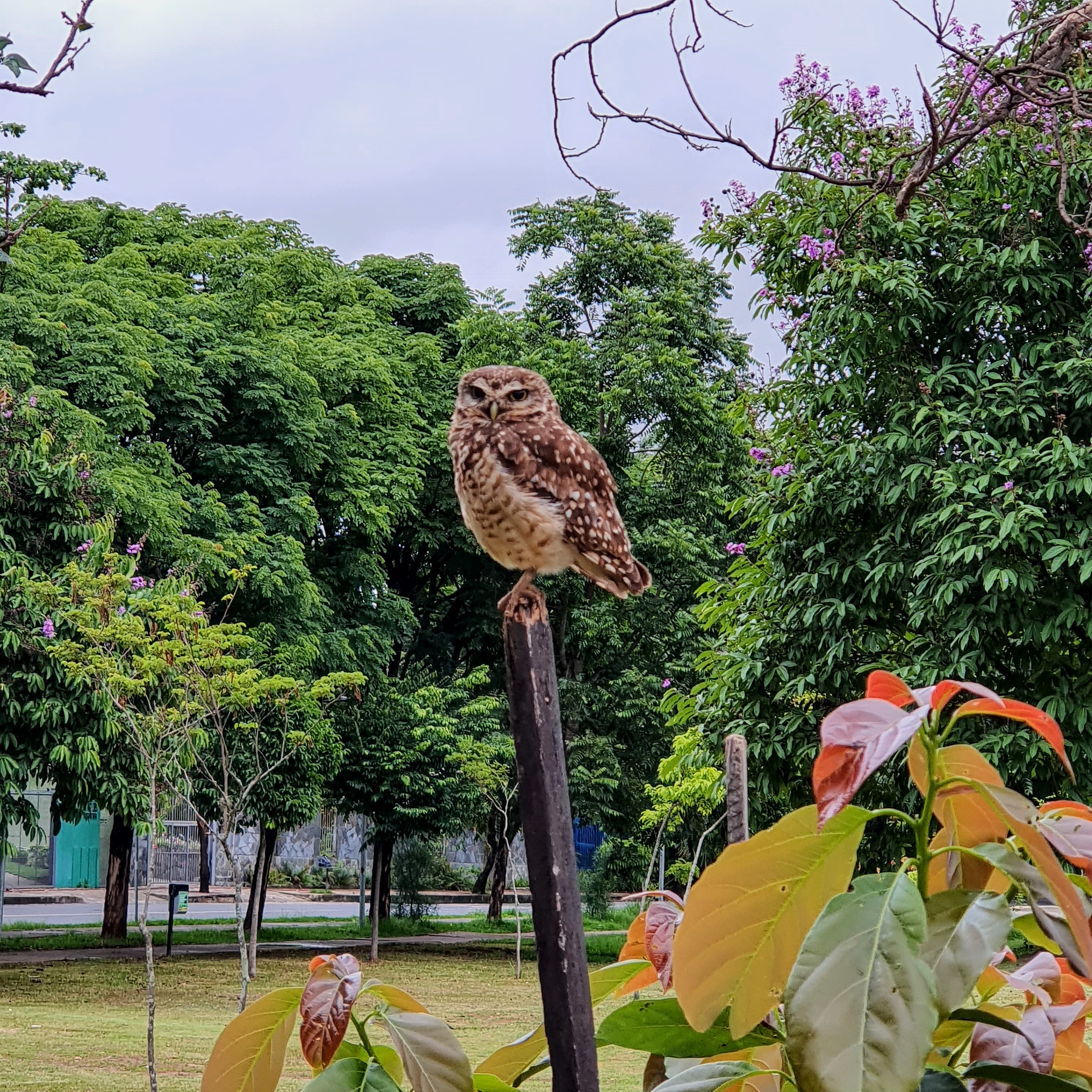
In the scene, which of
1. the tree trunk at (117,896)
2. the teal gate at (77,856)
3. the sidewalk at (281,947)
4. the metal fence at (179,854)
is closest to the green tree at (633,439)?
the sidewalk at (281,947)

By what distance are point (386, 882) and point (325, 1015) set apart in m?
26.2

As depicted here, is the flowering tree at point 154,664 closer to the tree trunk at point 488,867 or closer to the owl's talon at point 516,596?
the owl's talon at point 516,596

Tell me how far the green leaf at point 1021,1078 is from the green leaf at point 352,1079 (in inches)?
13.9

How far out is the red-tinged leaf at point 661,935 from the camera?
2.98 feet

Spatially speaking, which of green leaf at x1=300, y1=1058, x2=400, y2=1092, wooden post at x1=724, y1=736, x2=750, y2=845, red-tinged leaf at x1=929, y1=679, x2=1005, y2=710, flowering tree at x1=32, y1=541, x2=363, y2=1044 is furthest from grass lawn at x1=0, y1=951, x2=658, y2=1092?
red-tinged leaf at x1=929, y1=679, x2=1005, y2=710

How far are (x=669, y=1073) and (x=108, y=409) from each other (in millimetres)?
16937

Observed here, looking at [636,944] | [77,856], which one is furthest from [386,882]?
[636,944]

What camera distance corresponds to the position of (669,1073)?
3.02 feet

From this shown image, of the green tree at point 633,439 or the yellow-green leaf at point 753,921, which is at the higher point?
the green tree at point 633,439

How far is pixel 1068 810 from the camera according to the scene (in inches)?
31.5

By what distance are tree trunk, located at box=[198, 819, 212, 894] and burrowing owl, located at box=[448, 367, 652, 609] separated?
27320 mm

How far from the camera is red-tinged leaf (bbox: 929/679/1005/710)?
26.9 inches

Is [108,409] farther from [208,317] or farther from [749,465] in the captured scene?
[749,465]

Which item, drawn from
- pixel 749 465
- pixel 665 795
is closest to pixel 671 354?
pixel 749 465
